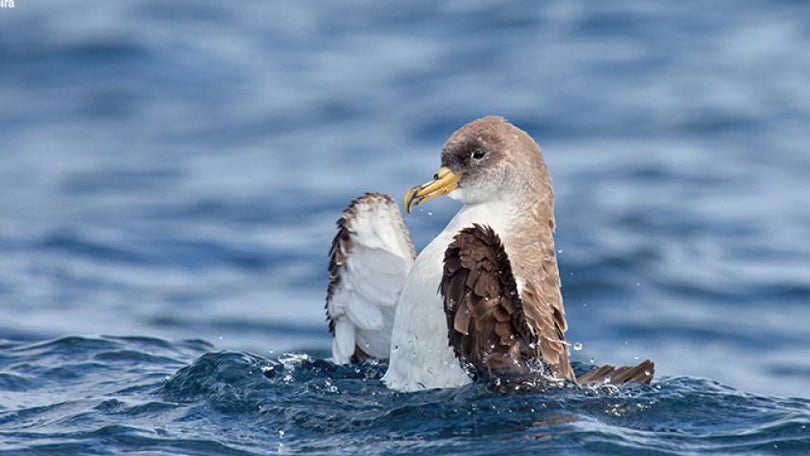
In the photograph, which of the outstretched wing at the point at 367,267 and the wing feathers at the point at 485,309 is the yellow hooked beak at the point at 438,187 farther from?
the wing feathers at the point at 485,309

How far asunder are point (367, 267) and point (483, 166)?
1076 mm

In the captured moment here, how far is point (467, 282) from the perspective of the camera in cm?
652

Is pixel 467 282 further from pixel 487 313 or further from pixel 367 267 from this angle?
pixel 367 267

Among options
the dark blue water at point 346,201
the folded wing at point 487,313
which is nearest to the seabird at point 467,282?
the folded wing at point 487,313

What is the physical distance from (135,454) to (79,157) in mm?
10228

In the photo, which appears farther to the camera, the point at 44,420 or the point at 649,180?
the point at 649,180

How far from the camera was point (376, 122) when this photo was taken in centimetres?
1686

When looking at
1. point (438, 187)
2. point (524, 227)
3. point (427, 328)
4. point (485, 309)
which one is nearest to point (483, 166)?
point (438, 187)

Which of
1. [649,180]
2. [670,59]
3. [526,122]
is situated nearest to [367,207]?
[649,180]

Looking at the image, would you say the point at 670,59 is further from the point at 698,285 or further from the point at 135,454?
the point at 135,454

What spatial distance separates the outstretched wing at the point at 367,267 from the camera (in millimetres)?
7945

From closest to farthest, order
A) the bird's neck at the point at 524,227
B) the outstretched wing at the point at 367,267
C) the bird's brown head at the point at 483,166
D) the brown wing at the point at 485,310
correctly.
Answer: the brown wing at the point at 485,310, the bird's neck at the point at 524,227, the bird's brown head at the point at 483,166, the outstretched wing at the point at 367,267

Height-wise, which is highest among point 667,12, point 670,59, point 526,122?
point 667,12

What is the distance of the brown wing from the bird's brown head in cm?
67
